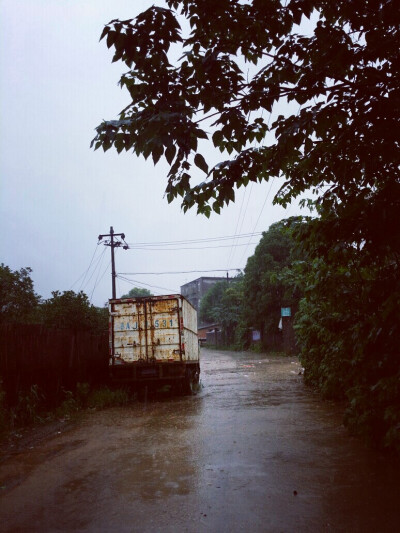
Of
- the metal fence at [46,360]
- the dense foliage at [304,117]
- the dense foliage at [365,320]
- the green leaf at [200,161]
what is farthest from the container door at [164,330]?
the green leaf at [200,161]

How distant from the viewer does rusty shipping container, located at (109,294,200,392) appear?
42.3 ft

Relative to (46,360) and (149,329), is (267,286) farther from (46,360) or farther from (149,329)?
(46,360)

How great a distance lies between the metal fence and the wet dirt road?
1552mm

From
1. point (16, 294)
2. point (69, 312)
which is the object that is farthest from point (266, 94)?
point (16, 294)

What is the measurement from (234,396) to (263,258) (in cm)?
→ 2782

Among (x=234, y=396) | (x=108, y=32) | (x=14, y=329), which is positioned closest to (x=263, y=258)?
(x=234, y=396)

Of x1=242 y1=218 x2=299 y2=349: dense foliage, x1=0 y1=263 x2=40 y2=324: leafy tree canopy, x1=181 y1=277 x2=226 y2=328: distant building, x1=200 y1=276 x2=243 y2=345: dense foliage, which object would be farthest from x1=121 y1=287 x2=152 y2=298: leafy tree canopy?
x1=0 y1=263 x2=40 y2=324: leafy tree canopy

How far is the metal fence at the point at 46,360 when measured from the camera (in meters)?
9.13

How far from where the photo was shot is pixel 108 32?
3543 millimetres

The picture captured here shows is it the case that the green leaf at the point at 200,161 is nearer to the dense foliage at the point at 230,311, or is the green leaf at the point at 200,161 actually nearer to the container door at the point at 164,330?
the container door at the point at 164,330

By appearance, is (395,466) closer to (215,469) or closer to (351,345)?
(351,345)

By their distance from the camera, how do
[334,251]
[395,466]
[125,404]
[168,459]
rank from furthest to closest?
[125,404], [168,459], [395,466], [334,251]

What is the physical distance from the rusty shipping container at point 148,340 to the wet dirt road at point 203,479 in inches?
147

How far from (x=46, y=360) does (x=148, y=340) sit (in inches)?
130
